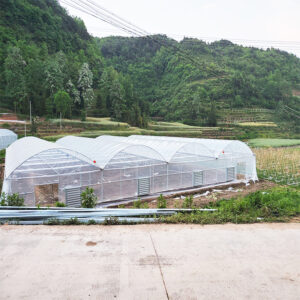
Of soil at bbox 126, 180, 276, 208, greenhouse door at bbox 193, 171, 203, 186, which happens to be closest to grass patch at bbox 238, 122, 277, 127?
soil at bbox 126, 180, 276, 208

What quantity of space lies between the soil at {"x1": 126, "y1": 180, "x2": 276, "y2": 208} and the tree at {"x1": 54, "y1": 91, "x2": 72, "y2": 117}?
2899 centimetres

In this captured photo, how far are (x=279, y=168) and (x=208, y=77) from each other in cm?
5728

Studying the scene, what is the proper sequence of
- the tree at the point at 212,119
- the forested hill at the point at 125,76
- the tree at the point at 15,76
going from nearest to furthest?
the tree at the point at 15,76 → the forested hill at the point at 125,76 → the tree at the point at 212,119

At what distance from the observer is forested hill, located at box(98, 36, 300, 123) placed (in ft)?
211

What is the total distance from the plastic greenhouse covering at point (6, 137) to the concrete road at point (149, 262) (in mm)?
26517

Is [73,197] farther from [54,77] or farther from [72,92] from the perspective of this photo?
[72,92]

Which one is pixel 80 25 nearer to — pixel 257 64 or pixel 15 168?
pixel 257 64

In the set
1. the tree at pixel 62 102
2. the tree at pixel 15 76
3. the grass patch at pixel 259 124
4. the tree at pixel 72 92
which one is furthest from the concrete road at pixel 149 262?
the grass patch at pixel 259 124

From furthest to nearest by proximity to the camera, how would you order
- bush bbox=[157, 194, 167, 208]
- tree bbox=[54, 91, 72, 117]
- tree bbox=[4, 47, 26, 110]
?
1. tree bbox=[54, 91, 72, 117]
2. tree bbox=[4, 47, 26, 110]
3. bush bbox=[157, 194, 167, 208]

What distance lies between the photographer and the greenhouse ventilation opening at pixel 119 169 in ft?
36.8

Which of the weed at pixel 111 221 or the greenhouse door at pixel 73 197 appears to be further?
the greenhouse door at pixel 73 197

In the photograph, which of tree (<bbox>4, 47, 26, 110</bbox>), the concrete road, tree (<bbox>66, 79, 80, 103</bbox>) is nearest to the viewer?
the concrete road

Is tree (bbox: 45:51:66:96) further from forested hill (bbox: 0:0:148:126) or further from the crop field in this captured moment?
the crop field

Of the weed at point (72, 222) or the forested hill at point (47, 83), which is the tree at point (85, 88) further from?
the weed at point (72, 222)
